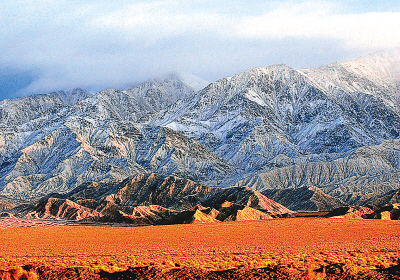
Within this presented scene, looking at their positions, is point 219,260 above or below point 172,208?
above

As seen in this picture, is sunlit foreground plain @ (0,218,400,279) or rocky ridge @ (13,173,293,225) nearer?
sunlit foreground plain @ (0,218,400,279)

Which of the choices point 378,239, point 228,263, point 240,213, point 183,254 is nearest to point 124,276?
point 228,263

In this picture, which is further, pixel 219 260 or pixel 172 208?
pixel 172 208

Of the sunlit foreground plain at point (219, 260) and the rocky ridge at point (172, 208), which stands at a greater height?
the sunlit foreground plain at point (219, 260)

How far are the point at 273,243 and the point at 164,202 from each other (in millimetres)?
142329

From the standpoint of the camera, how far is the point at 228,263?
3709 cm

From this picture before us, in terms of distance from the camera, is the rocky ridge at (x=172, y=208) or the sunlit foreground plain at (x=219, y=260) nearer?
the sunlit foreground plain at (x=219, y=260)

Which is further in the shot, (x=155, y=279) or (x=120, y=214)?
(x=120, y=214)

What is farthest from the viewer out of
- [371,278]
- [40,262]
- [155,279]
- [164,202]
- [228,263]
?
[164,202]

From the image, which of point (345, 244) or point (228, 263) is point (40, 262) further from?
point (345, 244)

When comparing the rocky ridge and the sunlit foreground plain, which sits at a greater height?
the sunlit foreground plain

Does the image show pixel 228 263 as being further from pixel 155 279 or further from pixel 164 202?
pixel 164 202

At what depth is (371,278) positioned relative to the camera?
3128 centimetres

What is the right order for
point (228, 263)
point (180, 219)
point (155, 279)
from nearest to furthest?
point (155, 279)
point (228, 263)
point (180, 219)
